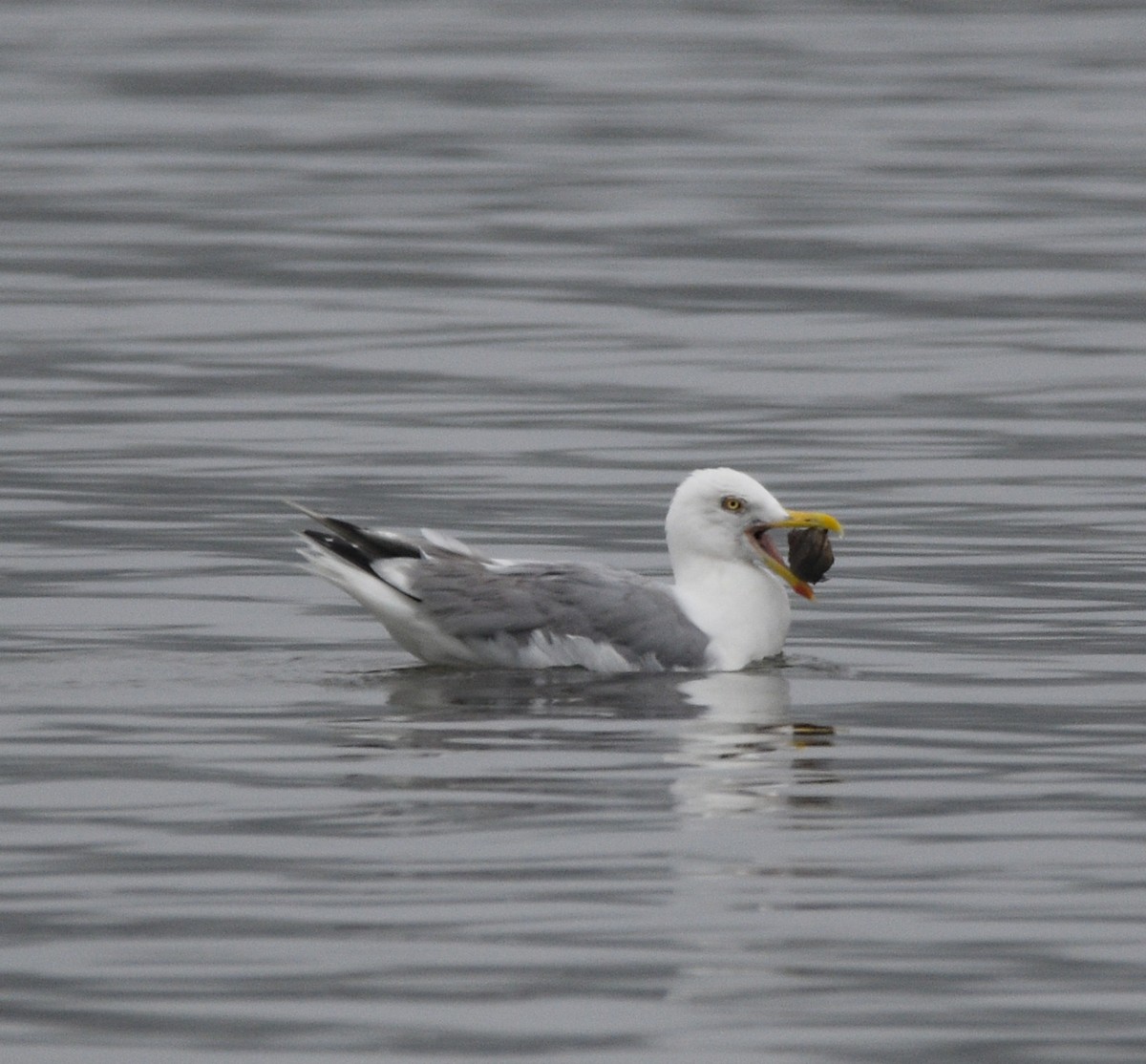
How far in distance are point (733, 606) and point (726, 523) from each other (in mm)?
440

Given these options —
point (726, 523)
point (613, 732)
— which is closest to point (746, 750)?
point (613, 732)

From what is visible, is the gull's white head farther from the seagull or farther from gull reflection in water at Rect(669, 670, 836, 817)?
gull reflection in water at Rect(669, 670, 836, 817)

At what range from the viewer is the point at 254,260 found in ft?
93.1

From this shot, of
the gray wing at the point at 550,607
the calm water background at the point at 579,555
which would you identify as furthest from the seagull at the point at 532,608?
the calm water background at the point at 579,555

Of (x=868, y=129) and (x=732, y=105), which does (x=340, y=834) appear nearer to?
(x=868, y=129)

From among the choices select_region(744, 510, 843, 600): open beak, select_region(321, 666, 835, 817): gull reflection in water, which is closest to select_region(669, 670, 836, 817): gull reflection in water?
select_region(321, 666, 835, 817): gull reflection in water

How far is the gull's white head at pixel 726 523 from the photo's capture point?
14461mm

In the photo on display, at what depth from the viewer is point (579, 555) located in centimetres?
1631

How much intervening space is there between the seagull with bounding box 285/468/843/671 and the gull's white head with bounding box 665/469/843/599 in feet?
0.66

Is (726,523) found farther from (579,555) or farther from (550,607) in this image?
(579,555)

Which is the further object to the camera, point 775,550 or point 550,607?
point 775,550

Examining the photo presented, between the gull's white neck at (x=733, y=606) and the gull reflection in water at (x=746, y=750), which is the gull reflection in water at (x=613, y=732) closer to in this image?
the gull reflection in water at (x=746, y=750)

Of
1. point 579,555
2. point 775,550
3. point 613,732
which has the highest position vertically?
point 775,550

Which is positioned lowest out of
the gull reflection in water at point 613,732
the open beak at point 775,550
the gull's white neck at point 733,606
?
the gull reflection in water at point 613,732
